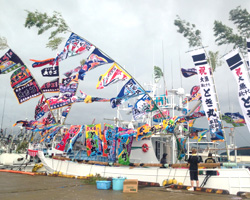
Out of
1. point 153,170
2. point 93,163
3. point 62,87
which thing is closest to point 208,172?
point 153,170

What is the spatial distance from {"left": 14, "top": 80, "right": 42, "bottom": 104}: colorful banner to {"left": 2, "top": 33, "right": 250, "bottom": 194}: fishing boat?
0.07 meters

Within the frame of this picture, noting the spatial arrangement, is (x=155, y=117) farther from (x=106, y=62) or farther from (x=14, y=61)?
(x=14, y=61)

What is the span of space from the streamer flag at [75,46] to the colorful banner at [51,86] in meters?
2.91

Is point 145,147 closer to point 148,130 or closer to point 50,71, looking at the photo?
point 148,130

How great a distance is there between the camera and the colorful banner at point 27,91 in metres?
18.3

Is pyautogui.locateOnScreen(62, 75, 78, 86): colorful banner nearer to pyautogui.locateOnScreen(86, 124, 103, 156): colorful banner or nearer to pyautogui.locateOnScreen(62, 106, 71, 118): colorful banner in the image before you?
pyautogui.locateOnScreen(62, 106, 71, 118): colorful banner

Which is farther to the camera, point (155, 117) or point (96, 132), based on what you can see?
point (155, 117)

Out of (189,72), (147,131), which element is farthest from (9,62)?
(189,72)

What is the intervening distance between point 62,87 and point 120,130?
249 inches

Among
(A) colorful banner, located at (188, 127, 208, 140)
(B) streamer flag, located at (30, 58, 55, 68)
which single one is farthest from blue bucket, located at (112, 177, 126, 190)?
(B) streamer flag, located at (30, 58, 55, 68)

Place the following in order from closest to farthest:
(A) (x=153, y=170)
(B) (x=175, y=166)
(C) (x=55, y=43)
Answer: (B) (x=175, y=166) < (A) (x=153, y=170) < (C) (x=55, y=43)

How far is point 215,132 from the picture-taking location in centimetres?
1128

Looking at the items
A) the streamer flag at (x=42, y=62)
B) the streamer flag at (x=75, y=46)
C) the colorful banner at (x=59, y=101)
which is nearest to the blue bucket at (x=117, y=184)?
the colorful banner at (x=59, y=101)

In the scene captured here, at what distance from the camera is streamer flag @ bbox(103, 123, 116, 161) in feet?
49.2
